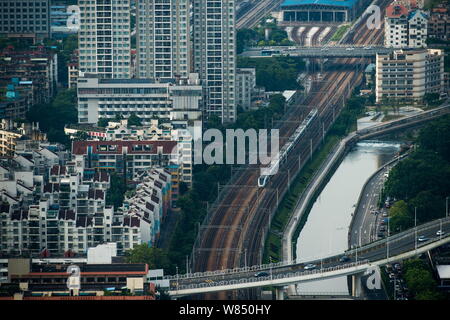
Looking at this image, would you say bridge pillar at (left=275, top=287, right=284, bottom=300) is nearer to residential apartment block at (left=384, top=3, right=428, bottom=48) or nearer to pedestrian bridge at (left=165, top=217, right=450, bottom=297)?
pedestrian bridge at (left=165, top=217, right=450, bottom=297)

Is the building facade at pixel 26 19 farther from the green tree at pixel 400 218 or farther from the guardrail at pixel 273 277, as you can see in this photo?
the guardrail at pixel 273 277

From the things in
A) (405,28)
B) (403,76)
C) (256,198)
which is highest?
(405,28)

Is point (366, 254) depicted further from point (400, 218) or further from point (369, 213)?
point (369, 213)

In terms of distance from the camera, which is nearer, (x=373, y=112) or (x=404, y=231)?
(x=404, y=231)

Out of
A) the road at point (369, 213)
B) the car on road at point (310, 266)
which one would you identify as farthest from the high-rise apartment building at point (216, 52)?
the car on road at point (310, 266)

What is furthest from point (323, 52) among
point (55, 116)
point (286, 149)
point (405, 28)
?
point (55, 116)
